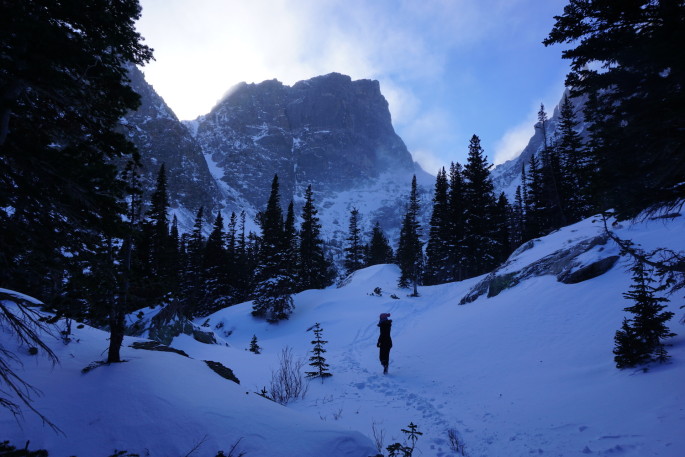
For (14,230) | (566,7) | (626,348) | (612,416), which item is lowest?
(612,416)

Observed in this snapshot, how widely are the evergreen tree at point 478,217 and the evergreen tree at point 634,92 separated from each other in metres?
26.9

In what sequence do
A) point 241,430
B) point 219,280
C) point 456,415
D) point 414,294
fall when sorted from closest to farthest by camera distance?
point 241,430, point 456,415, point 414,294, point 219,280

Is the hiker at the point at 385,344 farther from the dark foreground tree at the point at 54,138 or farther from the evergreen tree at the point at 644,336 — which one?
the dark foreground tree at the point at 54,138

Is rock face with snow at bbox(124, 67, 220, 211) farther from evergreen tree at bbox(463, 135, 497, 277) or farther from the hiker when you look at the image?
the hiker

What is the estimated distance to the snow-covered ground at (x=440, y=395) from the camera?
4199 mm

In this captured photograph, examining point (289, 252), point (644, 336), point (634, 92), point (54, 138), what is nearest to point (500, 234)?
point (289, 252)

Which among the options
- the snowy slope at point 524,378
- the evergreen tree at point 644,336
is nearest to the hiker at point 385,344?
the snowy slope at point 524,378

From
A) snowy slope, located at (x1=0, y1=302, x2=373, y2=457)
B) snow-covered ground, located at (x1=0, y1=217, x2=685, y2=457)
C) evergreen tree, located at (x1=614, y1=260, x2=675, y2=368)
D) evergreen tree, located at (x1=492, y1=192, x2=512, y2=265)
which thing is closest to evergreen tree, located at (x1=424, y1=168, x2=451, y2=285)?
evergreen tree, located at (x1=492, y1=192, x2=512, y2=265)

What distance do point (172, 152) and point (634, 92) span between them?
148 meters

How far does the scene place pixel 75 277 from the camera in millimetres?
4441

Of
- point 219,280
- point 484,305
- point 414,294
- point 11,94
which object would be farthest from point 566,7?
point 219,280

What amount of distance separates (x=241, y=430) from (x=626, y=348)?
277 inches

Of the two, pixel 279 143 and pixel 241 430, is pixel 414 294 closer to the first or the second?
pixel 241 430

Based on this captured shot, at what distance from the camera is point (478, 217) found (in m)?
31.5
